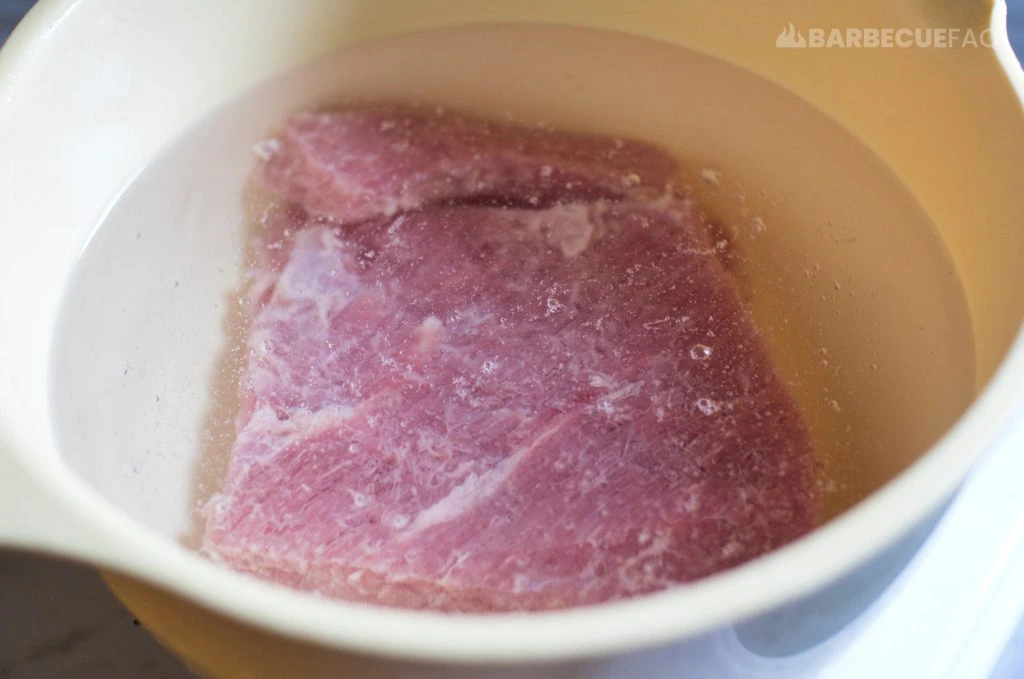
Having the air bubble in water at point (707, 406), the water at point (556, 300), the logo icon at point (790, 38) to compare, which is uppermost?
the logo icon at point (790, 38)

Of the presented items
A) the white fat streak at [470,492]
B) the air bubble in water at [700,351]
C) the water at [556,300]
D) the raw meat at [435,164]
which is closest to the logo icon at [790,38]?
the water at [556,300]

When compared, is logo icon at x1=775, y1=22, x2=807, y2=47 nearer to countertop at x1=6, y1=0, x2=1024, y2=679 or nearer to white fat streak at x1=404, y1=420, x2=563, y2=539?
white fat streak at x1=404, y1=420, x2=563, y2=539

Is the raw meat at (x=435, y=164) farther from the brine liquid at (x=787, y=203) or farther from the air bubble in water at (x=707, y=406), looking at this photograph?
the air bubble in water at (x=707, y=406)

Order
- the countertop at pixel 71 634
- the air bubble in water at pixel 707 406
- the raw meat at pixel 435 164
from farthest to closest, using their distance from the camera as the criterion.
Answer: the raw meat at pixel 435 164 < the air bubble in water at pixel 707 406 < the countertop at pixel 71 634

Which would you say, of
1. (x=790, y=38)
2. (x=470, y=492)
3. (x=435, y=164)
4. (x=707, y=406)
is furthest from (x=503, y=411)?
(x=790, y=38)

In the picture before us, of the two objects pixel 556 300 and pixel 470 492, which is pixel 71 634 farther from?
pixel 556 300


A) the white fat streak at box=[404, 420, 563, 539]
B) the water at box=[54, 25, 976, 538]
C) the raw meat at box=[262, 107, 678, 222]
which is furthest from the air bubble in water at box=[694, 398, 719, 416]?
the raw meat at box=[262, 107, 678, 222]

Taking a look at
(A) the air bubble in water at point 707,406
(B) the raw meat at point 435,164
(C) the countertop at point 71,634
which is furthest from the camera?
(B) the raw meat at point 435,164
